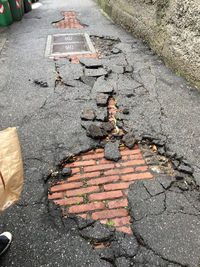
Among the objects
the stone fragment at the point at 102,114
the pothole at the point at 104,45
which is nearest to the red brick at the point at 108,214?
the stone fragment at the point at 102,114

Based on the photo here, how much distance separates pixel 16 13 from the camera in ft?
24.6

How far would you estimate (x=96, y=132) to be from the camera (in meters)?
3.09

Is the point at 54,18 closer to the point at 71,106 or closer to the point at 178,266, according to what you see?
the point at 71,106

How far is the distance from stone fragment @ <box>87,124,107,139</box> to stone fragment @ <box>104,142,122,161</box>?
0.18m

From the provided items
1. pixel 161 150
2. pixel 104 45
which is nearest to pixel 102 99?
pixel 161 150

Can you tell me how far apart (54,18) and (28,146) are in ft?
22.9

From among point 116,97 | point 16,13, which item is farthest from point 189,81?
point 16,13

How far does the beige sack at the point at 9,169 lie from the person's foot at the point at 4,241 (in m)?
0.77

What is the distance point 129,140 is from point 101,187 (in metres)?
0.87

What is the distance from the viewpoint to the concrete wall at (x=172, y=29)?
13.5 feet

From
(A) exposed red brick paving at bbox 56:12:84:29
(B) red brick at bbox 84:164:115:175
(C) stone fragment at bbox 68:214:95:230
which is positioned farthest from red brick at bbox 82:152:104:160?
(A) exposed red brick paving at bbox 56:12:84:29

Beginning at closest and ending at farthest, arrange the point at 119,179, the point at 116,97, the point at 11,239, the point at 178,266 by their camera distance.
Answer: the point at 178,266, the point at 11,239, the point at 119,179, the point at 116,97

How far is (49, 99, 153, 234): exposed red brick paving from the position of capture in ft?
7.38

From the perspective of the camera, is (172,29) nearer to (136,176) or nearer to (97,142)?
(97,142)
